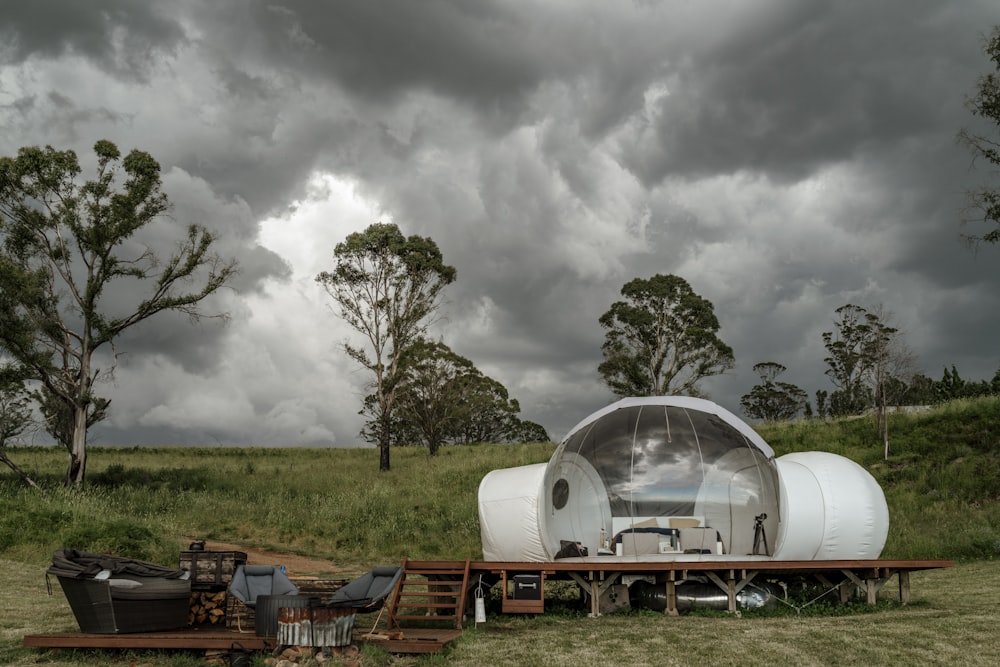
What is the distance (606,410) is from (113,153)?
811 inches

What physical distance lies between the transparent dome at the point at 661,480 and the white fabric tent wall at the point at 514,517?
148cm

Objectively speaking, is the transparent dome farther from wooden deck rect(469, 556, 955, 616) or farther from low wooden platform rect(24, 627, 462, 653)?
low wooden platform rect(24, 627, 462, 653)

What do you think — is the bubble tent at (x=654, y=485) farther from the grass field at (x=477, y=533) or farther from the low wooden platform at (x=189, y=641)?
the low wooden platform at (x=189, y=641)

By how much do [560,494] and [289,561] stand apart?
7488mm

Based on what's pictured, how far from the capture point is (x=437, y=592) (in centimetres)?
1164

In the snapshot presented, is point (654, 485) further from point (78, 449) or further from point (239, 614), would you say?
point (78, 449)

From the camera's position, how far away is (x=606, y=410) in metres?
14.4

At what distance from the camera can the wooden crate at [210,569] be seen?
10.0 metres

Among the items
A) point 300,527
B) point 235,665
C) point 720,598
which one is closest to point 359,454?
point 300,527

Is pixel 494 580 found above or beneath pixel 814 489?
beneath

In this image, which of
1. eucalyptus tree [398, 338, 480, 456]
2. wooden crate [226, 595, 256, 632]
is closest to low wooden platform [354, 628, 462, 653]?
wooden crate [226, 595, 256, 632]

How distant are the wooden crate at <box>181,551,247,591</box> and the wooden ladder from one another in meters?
2.12

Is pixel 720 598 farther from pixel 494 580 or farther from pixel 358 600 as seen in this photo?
pixel 358 600

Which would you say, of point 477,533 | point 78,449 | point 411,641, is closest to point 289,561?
point 477,533
